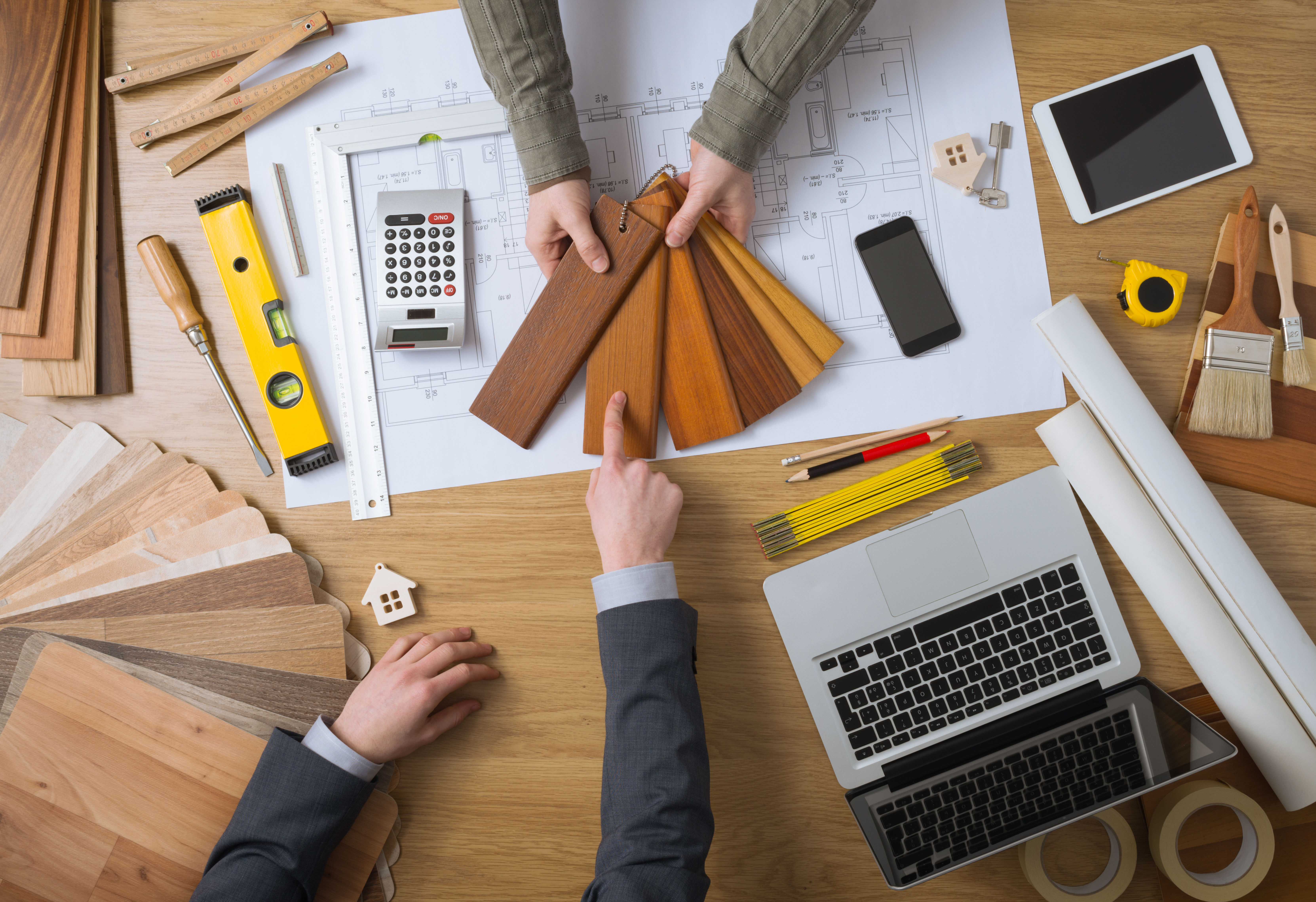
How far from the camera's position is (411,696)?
3.66 ft

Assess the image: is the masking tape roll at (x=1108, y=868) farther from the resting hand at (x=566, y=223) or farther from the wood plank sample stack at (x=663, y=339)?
the resting hand at (x=566, y=223)

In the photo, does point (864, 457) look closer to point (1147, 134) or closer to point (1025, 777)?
point (1025, 777)

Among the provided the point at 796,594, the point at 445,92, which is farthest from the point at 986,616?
the point at 445,92

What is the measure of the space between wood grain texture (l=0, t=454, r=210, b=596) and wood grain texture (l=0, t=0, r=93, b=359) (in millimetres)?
260

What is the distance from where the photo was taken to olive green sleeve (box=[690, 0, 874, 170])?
3.55 ft

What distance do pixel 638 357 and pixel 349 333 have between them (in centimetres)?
52

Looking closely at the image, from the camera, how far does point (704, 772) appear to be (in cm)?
104

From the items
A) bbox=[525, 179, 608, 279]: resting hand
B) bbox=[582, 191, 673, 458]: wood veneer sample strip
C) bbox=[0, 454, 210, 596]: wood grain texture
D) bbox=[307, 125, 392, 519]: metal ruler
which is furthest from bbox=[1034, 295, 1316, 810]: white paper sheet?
bbox=[0, 454, 210, 596]: wood grain texture

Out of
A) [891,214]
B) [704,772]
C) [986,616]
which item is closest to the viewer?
[704,772]

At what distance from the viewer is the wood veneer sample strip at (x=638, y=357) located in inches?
46.0

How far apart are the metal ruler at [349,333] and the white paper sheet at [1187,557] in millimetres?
1129

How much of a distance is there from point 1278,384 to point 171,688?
6.13ft

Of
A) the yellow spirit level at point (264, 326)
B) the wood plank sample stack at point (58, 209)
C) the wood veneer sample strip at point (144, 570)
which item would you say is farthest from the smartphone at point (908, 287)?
the wood plank sample stack at point (58, 209)

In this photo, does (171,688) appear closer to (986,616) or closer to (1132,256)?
(986,616)
